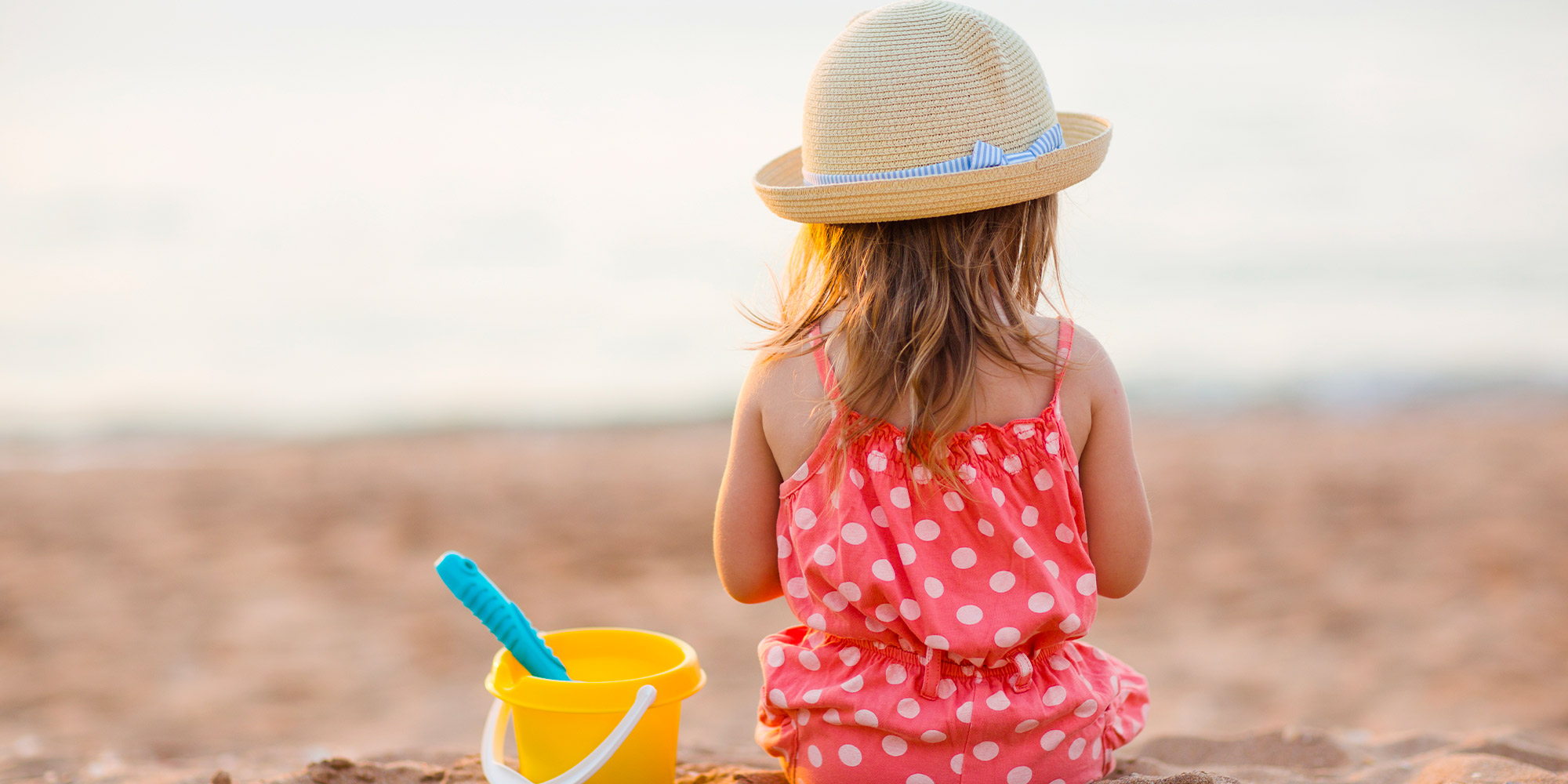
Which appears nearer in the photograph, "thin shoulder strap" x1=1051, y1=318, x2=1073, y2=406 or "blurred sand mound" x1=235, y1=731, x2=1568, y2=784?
"thin shoulder strap" x1=1051, y1=318, x2=1073, y2=406

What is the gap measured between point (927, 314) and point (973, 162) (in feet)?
0.69

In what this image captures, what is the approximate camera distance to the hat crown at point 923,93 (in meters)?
1.57

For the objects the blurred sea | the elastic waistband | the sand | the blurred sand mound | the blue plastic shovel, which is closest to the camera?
the blue plastic shovel

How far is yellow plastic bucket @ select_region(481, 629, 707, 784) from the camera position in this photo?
1.61 m

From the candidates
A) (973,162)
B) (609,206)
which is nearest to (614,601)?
(973,162)

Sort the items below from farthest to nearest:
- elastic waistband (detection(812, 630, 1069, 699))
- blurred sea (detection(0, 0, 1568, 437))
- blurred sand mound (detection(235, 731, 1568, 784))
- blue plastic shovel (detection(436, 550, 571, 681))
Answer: blurred sea (detection(0, 0, 1568, 437)) < blurred sand mound (detection(235, 731, 1568, 784)) < elastic waistband (detection(812, 630, 1069, 699)) < blue plastic shovel (detection(436, 550, 571, 681))

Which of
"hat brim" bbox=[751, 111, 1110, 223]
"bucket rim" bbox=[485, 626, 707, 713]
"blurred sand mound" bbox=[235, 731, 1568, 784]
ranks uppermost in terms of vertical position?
"hat brim" bbox=[751, 111, 1110, 223]

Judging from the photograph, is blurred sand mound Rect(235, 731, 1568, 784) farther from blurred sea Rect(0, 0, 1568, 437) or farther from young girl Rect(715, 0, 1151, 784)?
blurred sea Rect(0, 0, 1568, 437)

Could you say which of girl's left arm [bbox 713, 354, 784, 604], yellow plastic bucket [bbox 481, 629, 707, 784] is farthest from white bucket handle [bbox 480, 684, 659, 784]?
girl's left arm [bbox 713, 354, 784, 604]

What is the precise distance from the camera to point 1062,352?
161 centimetres

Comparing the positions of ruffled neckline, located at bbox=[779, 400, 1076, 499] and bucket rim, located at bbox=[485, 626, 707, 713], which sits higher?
ruffled neckline, located at bbox=[779, 400, 1076, 499]

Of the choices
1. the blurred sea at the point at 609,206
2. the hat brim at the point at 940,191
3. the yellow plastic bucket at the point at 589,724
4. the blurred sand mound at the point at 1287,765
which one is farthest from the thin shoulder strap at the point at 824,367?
the blurred sand mound at the point at 1287,765

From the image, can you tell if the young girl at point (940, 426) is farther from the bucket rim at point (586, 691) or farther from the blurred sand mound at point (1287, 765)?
the blurred sand mound at point (1287, 765)

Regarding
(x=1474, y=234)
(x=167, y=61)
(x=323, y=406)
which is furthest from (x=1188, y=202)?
(x=167, y=61)
